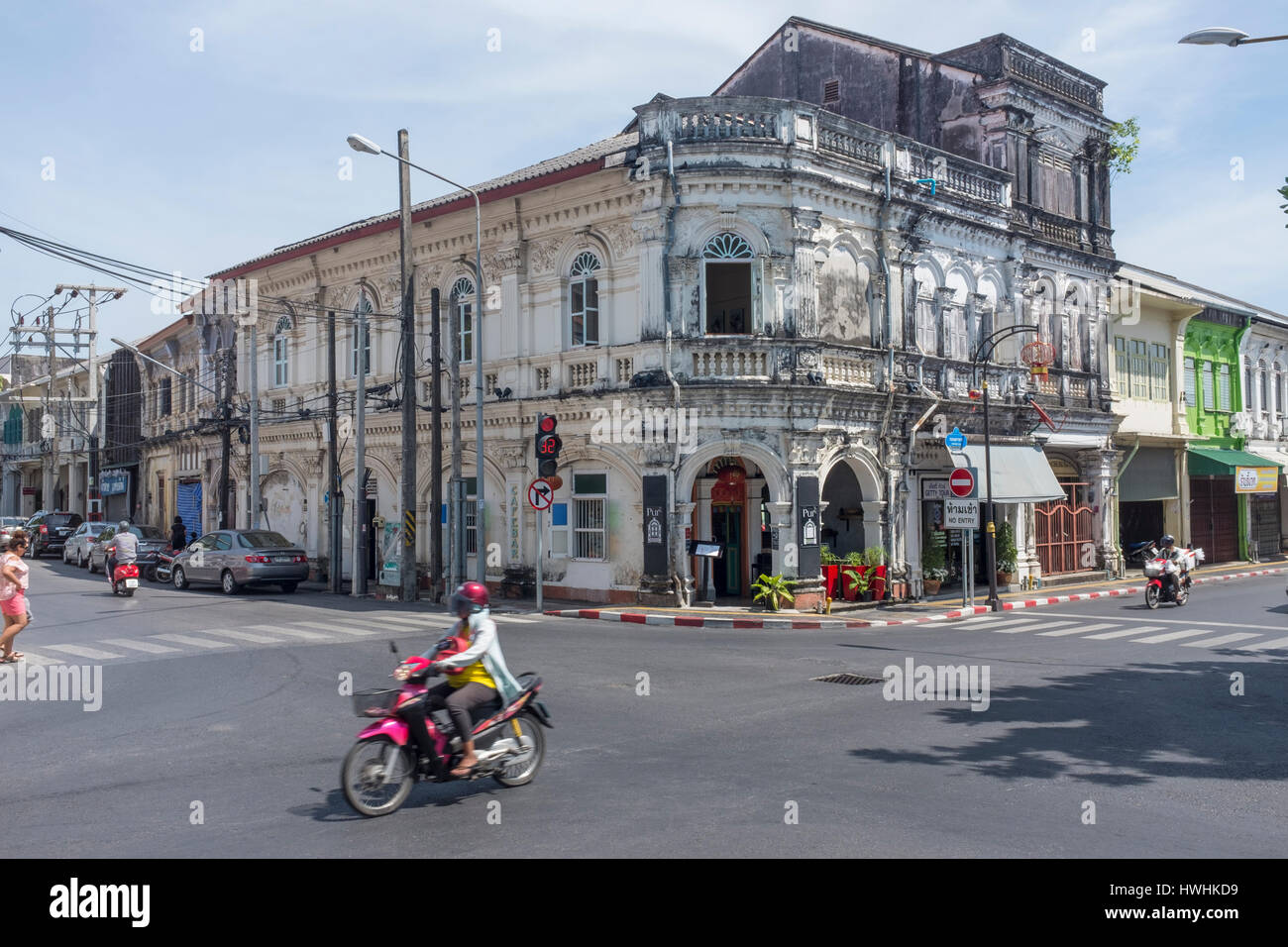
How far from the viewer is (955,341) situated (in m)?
26.0

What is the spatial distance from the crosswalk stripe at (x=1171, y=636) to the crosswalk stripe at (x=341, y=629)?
1215cm

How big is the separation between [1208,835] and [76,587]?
88.6 feet

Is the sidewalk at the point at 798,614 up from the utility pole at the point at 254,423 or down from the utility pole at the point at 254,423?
down

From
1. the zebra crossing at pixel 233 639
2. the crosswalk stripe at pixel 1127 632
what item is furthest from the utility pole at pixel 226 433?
the crosswalk stripe at pixel 1127 632

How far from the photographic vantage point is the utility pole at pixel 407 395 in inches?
933

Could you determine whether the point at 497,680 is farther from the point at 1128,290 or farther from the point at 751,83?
the point at 1128,290

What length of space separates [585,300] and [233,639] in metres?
10.7

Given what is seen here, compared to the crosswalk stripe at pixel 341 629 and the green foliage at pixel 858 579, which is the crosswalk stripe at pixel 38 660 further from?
the green foliage at pixel 858 579

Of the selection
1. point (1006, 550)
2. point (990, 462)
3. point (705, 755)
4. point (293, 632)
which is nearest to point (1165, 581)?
point (990, 462)

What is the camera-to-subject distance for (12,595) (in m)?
13.9

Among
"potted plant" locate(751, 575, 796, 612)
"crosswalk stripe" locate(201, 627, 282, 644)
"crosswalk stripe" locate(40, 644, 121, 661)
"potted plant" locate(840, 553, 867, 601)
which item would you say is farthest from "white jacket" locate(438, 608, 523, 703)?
"potted plant" locate(840, 553, 867, 601)

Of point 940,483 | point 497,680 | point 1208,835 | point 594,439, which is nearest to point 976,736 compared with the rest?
point 1208,835

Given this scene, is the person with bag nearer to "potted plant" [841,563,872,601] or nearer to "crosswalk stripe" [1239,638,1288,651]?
"potted plant" [841,563,872,601]

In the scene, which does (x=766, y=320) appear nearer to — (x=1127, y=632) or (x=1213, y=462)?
(x=1127, y=632)
